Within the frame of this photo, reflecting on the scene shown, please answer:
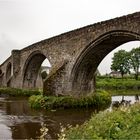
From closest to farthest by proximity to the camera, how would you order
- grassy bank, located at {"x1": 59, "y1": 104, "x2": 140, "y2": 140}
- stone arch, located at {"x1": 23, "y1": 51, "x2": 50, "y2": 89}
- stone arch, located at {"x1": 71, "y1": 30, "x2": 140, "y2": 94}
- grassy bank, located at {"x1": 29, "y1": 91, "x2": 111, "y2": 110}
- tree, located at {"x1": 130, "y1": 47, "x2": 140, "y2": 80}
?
grassy bank, located at {"x1": 59, "y1": 104, "x2": 140, "y2": 140} → stone arch, located at {"x1": 71, "y1": 30, "x2": 140, "y2": 94} → grassy bank, located at {"x1": 29, "y1": 91, "x2": 111, "y2": 110} → stone arch, located at {"x1": 23, "y1": 51, "x2": 50, "y2": 89} → tree, located at {"x1": 130, "y1": 47, "x2": 140, "y2": 80}

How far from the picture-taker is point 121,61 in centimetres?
7188

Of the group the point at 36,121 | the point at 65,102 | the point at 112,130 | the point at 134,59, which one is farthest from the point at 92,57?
the point at 134,59

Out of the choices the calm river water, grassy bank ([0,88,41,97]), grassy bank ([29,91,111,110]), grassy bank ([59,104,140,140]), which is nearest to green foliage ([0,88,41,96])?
grassy bank ([0,88,41,97])

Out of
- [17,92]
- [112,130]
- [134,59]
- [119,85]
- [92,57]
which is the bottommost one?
[112,130]

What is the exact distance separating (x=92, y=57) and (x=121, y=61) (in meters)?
49.2

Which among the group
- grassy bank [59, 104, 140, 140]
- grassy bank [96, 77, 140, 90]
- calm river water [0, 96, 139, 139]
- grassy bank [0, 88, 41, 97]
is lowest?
calm river water [0, 96, 139, 139]

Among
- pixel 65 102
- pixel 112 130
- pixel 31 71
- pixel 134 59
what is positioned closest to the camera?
pixel 112 130

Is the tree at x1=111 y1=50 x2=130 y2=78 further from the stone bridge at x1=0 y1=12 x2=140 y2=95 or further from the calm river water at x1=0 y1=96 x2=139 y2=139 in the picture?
the calm river water at x1=0 y1=96 x2=139 y2=139

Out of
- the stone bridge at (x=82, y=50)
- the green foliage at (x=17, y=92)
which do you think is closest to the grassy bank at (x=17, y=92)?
the green foliage at (x=17, y=92)

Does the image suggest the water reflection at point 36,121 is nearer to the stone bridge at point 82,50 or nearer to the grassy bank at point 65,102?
the grassy bank at point 65,102

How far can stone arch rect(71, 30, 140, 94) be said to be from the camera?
2027 centimetres

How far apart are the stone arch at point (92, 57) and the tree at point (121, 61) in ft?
155

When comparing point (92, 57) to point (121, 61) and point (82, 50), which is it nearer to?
point (82, 50)

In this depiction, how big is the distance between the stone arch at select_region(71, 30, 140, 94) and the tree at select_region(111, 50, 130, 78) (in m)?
47.3
